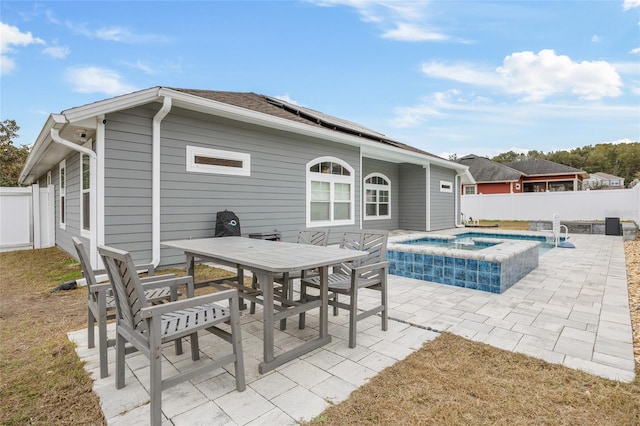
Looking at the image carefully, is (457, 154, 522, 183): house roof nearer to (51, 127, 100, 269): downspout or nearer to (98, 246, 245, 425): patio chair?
(51, 127, 100, 269): downspout

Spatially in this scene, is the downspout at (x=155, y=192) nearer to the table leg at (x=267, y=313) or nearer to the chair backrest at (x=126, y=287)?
the chair backrest at (x=126, y=287)

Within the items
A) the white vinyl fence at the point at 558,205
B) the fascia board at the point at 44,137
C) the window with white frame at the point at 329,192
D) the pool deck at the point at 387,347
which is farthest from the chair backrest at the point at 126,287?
the white vinyl fence at the point at 558,205

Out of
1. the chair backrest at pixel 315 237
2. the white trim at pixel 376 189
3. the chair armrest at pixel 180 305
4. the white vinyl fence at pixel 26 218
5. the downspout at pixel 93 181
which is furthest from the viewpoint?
the white trim at pixel 376 189

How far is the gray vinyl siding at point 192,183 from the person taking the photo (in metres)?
4.97

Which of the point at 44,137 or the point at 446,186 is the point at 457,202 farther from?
the point at 44,137

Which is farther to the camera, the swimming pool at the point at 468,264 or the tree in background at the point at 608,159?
the tree in background at the point at 608,159

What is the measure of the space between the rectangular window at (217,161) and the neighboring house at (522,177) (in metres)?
19.8

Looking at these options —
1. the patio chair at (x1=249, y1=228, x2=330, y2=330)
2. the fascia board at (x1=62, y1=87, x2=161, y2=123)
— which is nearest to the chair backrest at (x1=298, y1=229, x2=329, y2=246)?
the patio chair at (x1=249, y1=228, x2=330, y2=330)

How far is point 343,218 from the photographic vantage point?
8945 millimetres

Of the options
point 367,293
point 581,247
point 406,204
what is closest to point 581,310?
point 367,293

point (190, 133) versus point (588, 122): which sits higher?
point (588, 122)

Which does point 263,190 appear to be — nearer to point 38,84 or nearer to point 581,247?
point 581,247

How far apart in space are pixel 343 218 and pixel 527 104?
44.1 ft

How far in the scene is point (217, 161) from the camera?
20.1 feet
